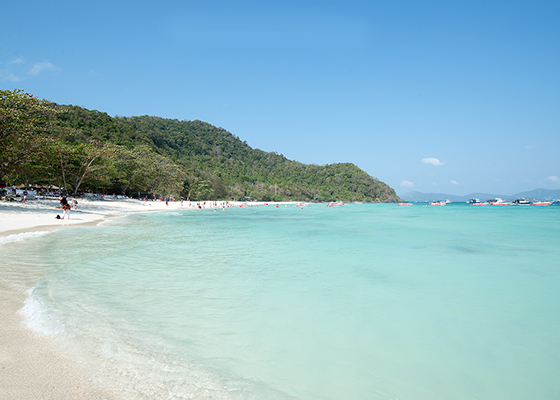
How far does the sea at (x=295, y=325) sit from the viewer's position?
12.0 feet

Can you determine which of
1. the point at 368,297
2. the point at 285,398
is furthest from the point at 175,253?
the point at 285,398

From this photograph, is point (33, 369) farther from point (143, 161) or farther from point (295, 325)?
point (143, 161)

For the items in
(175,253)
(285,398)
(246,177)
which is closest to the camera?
(285,398)

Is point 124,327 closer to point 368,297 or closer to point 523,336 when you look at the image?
point 368,297

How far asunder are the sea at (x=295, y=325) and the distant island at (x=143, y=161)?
17.3 m

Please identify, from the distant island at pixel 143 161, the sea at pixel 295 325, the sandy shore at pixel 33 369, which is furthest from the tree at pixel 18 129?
the sandy shore at pixel 33 369

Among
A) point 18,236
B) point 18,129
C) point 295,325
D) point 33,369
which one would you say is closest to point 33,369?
point 33,369

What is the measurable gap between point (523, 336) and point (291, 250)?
9036 mm

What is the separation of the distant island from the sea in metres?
17.3

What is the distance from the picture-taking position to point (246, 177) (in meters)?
145

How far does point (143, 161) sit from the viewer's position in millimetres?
53375

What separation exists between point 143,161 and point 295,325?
54.5 meters

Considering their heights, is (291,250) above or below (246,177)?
below

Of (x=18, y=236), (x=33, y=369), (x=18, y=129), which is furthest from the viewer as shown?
(x=18, y=129)
